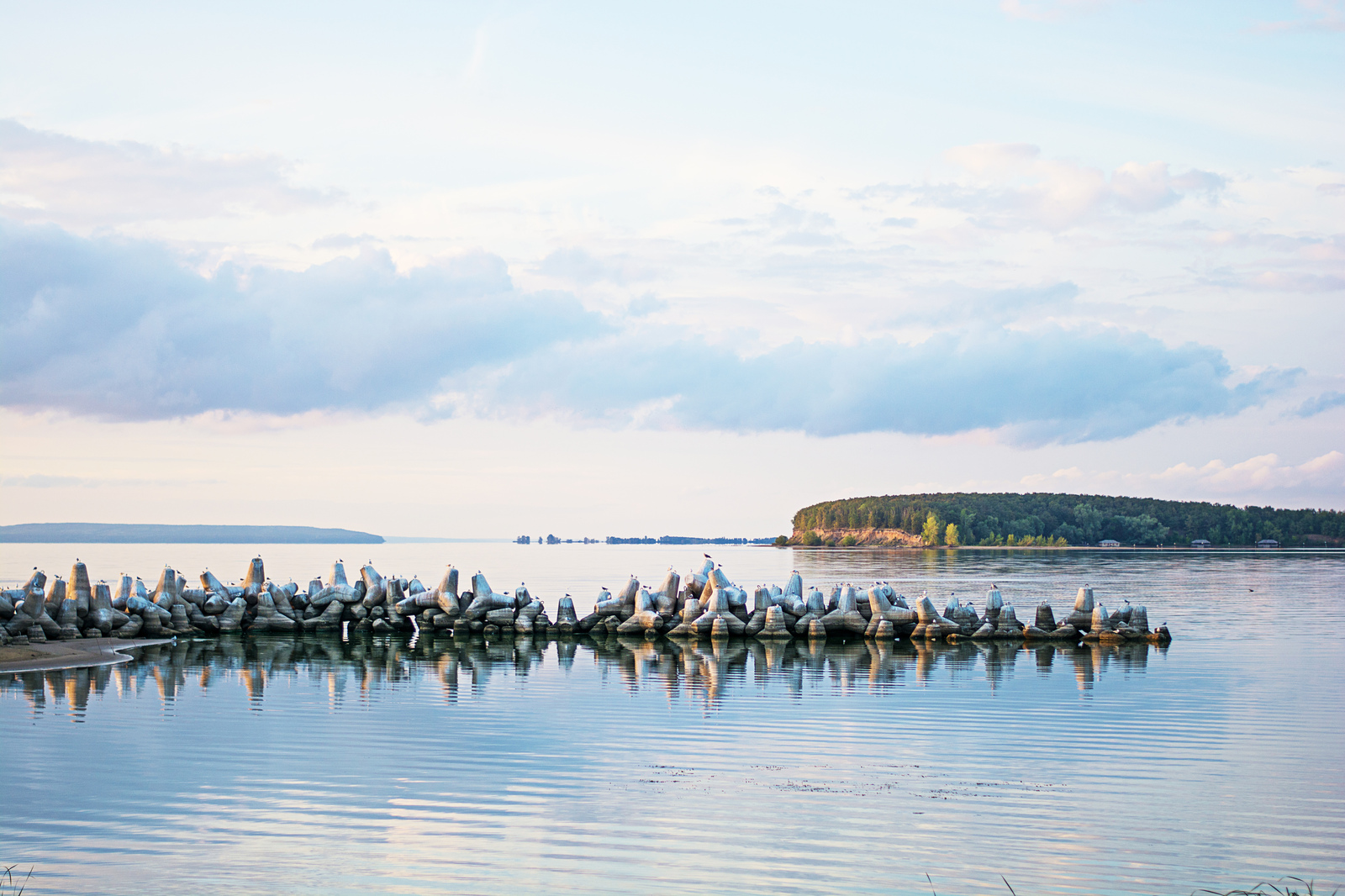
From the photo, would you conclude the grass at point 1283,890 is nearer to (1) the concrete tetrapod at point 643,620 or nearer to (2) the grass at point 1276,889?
(2) the grass at point 1276,889

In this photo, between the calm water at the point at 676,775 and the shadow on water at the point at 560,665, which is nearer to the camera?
the calm water at the point at 676,775

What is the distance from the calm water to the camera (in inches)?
488

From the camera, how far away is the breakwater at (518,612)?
37.2 m

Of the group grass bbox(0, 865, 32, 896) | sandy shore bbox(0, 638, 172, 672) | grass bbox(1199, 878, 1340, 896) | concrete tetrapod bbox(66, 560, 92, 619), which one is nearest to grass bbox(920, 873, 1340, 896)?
grass bbox(1199, 878, 1340, 896)

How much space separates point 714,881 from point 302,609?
113 feet

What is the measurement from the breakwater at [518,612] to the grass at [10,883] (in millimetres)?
26461

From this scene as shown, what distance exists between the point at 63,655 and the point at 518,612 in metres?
15.4

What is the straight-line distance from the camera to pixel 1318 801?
1551 centimetres

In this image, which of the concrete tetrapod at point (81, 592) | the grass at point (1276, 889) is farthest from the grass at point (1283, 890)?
the concrete tetrapod at point (81, 592)

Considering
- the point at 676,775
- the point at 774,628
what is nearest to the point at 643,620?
the point at 774,628

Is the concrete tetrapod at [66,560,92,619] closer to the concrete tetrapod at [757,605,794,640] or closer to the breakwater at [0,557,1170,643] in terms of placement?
the breakwater at [0,557,1170,643]

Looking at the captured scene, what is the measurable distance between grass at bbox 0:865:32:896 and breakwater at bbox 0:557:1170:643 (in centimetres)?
2646

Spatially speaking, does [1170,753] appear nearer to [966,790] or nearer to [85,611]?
[966,790]

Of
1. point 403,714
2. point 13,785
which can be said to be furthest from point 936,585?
point 13,785
